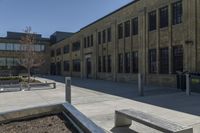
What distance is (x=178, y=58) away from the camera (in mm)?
18734

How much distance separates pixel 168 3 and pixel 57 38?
156 ft

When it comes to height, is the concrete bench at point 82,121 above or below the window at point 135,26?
below

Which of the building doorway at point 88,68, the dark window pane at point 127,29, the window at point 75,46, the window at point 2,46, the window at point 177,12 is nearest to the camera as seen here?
the window at point 177,12

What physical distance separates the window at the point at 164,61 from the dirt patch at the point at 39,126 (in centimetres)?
1506

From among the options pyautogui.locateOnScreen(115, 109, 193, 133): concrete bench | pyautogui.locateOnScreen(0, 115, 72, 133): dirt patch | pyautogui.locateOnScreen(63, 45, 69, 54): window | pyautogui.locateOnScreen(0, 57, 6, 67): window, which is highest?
pyautogui.locateOnScreen(63, 45, 69, 54): window

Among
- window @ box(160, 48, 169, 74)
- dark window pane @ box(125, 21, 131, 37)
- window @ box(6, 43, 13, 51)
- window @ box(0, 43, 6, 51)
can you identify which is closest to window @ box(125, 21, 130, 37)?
dark window pane @ box(125, 21, 131, 37)

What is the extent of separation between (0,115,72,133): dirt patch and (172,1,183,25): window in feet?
49.5

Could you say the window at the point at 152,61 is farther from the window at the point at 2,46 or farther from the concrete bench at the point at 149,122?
the window at the point at 2,46

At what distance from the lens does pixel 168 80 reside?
19422mm

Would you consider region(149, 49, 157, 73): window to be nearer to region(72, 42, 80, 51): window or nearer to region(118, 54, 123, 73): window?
region(118, 54, 123, 73): window

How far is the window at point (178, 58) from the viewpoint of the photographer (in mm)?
18422

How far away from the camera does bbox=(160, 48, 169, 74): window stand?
1988cm

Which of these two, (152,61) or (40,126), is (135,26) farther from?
(40,126)

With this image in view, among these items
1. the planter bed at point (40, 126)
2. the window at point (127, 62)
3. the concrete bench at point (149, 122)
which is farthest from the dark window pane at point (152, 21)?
the planter bed at point (40, 126)
